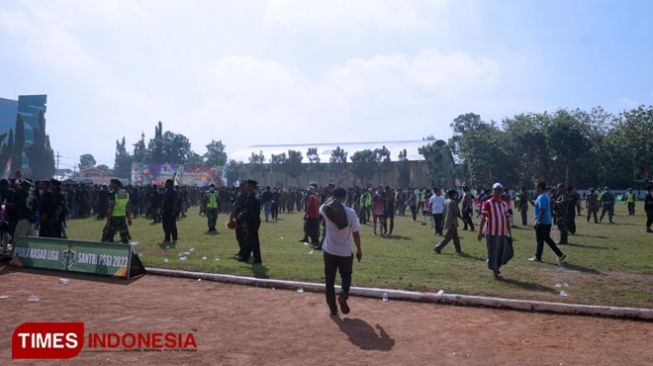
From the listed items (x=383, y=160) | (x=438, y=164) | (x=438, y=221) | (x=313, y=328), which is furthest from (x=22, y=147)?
(x=313, y=328)

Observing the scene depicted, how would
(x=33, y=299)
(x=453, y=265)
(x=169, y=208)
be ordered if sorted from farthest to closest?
(x=169, y=208)
(x=453, y=265)
(x=33, y=299)

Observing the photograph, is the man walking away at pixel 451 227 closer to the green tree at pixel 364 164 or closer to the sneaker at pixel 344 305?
the sneaker at pixel 344 305

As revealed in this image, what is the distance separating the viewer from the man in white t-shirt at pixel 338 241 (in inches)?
273

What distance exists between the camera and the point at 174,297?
8125mm

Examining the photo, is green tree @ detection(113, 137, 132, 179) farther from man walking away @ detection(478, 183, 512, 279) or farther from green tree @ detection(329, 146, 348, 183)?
man walking away @ detection(478, 183, 512, 279)

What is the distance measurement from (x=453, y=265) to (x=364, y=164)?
49.9 m

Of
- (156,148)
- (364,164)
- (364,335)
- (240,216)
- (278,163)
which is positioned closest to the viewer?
(364,335)

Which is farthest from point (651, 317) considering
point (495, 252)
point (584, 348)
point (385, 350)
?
point (385, 350)

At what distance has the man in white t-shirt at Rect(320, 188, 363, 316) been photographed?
693 cm

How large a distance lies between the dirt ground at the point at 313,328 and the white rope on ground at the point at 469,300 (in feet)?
0.59

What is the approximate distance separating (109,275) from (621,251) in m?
13.0

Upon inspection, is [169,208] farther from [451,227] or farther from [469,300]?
[469,300]

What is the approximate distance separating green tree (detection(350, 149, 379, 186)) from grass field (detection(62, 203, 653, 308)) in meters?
42.9

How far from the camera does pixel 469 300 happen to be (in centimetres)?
761
